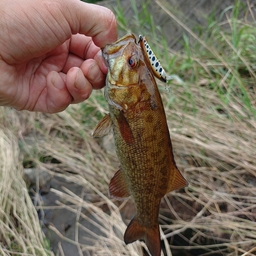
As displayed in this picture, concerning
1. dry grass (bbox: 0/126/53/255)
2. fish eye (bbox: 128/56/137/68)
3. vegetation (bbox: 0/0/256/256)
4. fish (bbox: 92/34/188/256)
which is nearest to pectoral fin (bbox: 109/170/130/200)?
fish (bbox: 92/34/188/256)

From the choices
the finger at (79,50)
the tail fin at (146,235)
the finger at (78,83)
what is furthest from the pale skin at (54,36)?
the tail fin at (146,235)

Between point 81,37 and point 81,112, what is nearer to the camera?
point 81,37

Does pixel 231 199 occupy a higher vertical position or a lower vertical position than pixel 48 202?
higher

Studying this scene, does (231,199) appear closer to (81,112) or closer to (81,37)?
(81,37)

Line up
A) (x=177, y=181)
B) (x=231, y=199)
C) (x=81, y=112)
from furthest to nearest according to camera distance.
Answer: (x=81, y=112) → (x=231, y=199) → (x=177, y=181)

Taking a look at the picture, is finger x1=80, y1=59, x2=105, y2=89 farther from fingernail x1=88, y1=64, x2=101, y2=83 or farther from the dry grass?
the dry grass

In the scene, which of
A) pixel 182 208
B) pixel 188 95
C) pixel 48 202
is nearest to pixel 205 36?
pixel 188 95

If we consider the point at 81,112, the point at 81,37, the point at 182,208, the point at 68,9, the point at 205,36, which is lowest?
the point at 81,112
